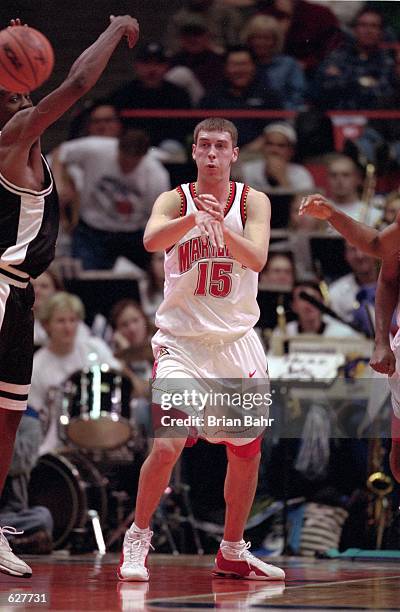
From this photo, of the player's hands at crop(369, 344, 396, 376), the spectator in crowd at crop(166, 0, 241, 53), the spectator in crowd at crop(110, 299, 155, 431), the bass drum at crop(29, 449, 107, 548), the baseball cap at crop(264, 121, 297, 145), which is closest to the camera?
the player's hands at crop(369, 344, 396, 376)

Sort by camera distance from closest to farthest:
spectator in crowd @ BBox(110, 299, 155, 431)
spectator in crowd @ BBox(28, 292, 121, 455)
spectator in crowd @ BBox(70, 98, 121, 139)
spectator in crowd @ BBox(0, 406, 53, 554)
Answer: spectator in crowd @ BBox(0, 406, 53, 554) → spectator in crowd @ BBox(28, 292, 121, 455) → spectator in crowd @ BBox(110, 299, 155, 431) → spectator in crowd @ BBox(70, 98, 121, 139)

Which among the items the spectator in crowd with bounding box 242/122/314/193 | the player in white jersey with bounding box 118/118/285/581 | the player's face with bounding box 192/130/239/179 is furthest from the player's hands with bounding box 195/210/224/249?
the spectator in crowd with bounding box 242/122/314/193

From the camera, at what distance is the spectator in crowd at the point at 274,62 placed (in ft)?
35.2

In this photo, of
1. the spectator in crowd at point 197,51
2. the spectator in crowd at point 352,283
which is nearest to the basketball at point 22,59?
the spectator in crowd at point 352,283

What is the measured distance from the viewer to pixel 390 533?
8.19m

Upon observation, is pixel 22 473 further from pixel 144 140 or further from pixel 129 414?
pixel 144 140

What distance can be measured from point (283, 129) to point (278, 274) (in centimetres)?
166

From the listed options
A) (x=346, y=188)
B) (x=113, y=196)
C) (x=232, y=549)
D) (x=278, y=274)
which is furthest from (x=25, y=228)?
(x=346, y=188)

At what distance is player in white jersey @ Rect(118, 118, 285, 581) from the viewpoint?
5.46 m

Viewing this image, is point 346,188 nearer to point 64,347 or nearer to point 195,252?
point 64,347

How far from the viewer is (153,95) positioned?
1058 centimetres

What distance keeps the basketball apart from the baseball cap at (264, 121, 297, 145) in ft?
17.3

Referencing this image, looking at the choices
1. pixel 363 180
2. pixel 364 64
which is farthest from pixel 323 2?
pixel 363 180

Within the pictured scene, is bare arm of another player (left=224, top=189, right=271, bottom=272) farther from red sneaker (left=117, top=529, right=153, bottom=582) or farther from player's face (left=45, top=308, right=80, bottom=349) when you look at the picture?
player's face (left=45, top=308, right=80, bottom=349)
